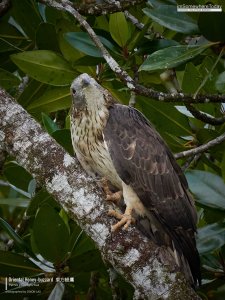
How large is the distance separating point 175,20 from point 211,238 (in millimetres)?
1340

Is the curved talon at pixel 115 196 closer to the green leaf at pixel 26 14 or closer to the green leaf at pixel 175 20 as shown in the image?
the green leaf at pixel 175 20

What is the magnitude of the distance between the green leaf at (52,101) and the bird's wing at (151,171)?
1.76ft

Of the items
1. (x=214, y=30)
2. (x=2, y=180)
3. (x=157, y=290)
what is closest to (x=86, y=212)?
(x=157, y=290)

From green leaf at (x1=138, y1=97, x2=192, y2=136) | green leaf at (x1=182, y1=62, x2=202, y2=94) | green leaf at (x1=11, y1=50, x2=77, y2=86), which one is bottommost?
green leaf at (x1=138, y1=97, x2=192, y2=136)

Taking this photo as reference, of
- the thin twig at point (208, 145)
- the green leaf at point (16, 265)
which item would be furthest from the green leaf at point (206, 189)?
the green leaf at point (16, 265)

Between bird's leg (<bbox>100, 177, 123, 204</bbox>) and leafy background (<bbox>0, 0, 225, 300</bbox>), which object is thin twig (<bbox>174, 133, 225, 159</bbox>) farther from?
bird's leg (<bbox>100, 177, 123, 204</bbox>)

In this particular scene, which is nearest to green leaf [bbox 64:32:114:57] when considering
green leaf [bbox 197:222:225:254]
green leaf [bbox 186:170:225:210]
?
green leaf [bbox 186:170:225:210]

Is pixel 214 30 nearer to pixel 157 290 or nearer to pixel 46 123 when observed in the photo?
pixel 46 123

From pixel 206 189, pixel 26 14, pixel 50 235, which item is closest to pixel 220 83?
pixel 206 189

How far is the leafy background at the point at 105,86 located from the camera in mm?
3840

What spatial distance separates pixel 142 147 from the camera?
157 inches

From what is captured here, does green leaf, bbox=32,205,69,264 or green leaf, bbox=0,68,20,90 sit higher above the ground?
green leaf, bbox=0,68,20,90

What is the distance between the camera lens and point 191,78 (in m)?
4.03

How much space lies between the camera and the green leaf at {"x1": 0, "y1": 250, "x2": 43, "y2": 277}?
12.7ft
